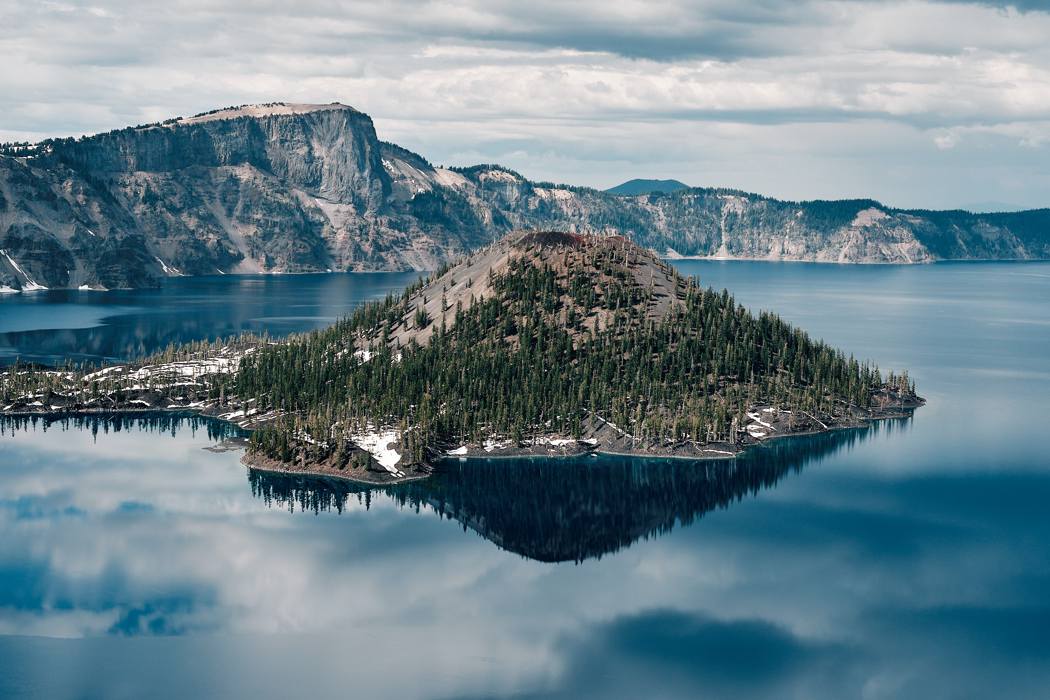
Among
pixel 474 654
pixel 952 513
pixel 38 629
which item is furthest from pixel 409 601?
pixel 952 513

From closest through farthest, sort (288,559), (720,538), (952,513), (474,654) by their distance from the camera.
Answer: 1. (474,654)
2. (288,559)
3. (720,538)
4. (952,513)

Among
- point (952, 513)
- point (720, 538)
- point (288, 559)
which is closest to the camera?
point (288, 559)

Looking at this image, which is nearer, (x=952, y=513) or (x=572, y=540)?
(x=572, y=540)

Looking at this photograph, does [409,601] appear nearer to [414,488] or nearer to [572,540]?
[572,540]

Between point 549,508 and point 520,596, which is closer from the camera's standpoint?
point 520,596

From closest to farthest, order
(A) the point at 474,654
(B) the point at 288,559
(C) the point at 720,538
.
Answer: (A) the point at 474,654 → (B) the point at 288,559 → (C) the point at 720,538

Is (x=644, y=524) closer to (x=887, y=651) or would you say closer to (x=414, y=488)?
(x=414, y=488)

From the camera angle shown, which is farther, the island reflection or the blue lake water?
the island reflection

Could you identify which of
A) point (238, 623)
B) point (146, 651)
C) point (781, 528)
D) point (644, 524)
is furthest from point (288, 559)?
point (781, 528)

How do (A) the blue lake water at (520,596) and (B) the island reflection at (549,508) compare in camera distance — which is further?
(B) the island reflection at (549,508)
